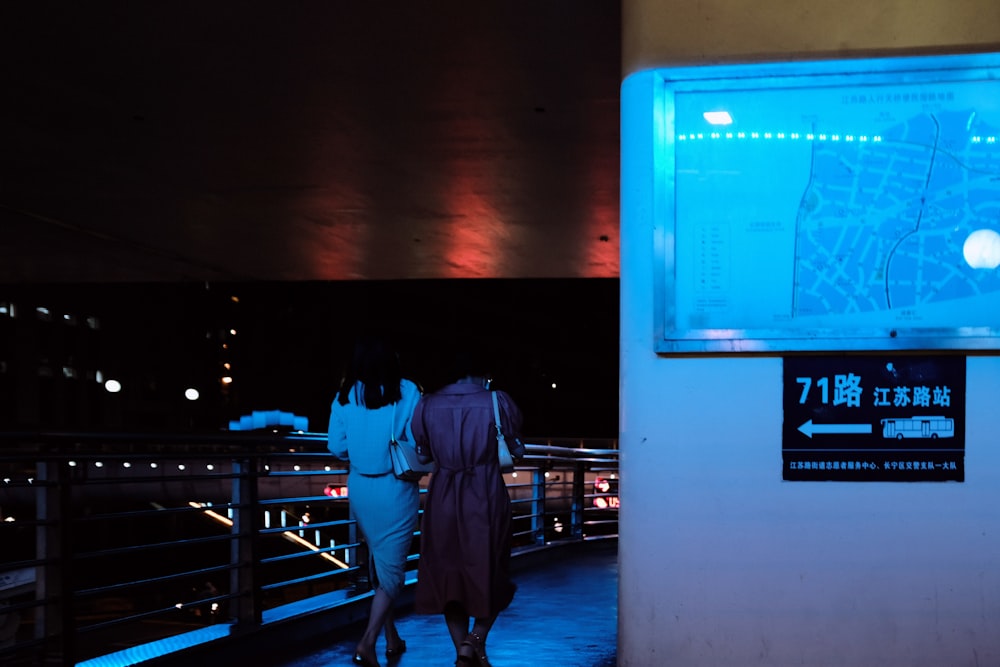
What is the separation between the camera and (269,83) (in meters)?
7.50

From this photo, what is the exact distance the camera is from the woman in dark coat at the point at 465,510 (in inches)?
193

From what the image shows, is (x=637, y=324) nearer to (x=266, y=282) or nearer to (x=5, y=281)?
(x=266, y=282)

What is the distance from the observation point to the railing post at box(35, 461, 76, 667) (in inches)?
177

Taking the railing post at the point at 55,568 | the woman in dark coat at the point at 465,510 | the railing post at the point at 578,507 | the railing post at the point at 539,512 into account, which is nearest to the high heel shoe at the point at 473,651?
the woman in dark coat at the point at 465,510

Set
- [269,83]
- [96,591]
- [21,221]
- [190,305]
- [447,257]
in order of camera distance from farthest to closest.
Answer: [190,305] → [447,257] → [21,221] → [269,83] → [96,591]

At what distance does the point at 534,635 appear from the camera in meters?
6.24

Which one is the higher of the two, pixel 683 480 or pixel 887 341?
pixel 887 341

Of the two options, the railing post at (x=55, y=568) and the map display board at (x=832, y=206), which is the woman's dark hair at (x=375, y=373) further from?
the map display board at (x=832, y=206)

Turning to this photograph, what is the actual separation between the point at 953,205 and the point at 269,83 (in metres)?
5.30

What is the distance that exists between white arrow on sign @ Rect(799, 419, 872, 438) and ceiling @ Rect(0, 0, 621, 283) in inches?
131

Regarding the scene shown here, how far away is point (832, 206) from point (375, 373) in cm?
246

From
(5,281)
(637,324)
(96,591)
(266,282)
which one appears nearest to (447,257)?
(266,282)

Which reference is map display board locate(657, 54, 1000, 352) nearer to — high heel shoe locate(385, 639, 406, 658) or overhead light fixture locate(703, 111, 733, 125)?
overhead light fixture locate(703, 111, 733, 125)

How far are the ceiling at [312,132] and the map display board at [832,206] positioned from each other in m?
2.68
